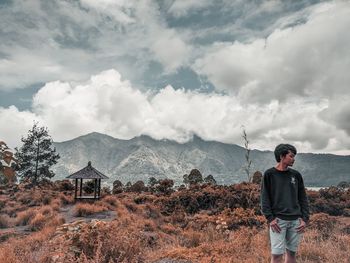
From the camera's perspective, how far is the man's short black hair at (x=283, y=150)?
507 centimetres

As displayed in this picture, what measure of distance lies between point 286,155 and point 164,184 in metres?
32.2

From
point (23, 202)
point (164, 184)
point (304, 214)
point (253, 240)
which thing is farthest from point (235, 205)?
point (304, 214)

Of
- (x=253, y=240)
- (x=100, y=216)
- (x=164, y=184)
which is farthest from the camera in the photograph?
(x=164, y=184)

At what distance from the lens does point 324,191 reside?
29109mm

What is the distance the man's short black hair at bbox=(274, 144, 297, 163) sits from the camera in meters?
5.07

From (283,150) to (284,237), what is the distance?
1.20m

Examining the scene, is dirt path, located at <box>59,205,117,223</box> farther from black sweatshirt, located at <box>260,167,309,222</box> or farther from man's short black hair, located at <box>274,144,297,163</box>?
man's short black hair, located at <box>274,144,297,163</box>

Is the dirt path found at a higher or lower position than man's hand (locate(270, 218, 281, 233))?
lower

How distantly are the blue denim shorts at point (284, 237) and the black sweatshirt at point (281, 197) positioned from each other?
8 centimetres

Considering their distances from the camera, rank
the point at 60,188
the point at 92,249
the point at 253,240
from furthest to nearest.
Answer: the point at 60,188 < the point at 253,240 < the point at 92,249

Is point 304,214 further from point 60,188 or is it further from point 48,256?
point 60,188

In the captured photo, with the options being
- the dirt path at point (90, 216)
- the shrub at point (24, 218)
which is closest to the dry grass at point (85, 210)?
the dirt path at point (90, 216)

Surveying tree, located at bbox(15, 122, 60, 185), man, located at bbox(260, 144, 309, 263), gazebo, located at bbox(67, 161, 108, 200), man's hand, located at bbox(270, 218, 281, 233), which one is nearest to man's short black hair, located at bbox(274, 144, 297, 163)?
man, located at bbox(260, 144, 309, 263)

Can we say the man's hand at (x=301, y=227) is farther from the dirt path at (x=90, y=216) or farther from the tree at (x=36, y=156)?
the tree at (x=36, y=156)
